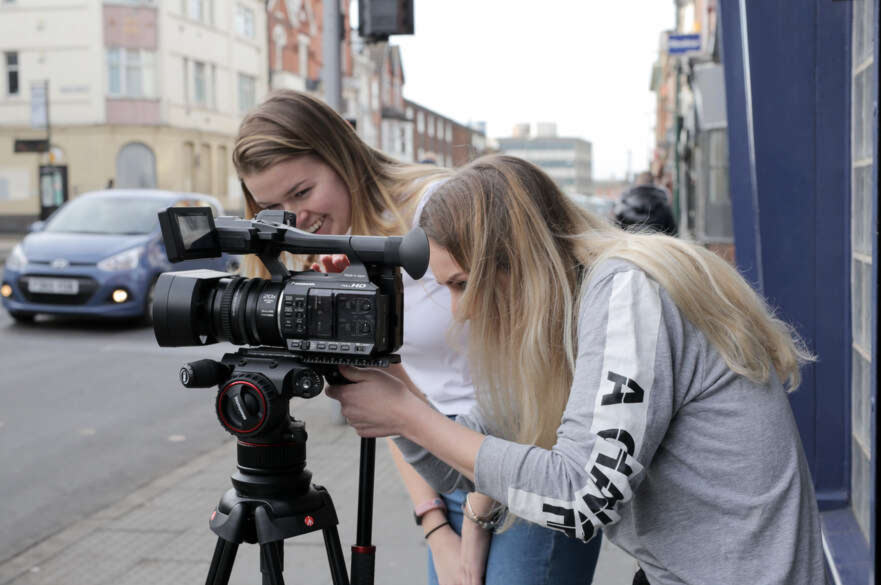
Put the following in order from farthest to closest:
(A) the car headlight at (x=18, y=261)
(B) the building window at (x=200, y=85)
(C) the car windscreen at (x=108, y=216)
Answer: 1. (B) the building window at (x=200, y=85)
2. (C) the car windscreen at (x=108, y=216)
3. (A) the car headlight at (x=18, y=261)

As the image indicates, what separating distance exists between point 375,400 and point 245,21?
137 ft

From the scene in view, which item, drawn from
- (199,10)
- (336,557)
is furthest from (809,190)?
(199,10)

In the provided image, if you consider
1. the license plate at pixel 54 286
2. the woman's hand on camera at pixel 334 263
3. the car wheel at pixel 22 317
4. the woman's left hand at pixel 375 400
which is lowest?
the car wheel at pixel 22 317

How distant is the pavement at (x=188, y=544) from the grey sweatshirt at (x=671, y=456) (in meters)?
2.22

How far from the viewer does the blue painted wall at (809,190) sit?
125 inches

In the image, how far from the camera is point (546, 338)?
1627 mm

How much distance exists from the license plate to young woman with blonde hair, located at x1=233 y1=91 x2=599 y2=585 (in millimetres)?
7915

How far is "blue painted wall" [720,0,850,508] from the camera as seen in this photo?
317 cm

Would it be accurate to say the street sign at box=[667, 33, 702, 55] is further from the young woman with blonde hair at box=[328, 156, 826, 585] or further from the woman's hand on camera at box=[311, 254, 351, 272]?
the young woman with blonde hair at box=[328, 156, 826, 585]

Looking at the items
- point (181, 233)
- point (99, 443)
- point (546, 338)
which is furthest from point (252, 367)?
point (99, 443)

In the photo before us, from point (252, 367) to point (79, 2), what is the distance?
35.0 metres

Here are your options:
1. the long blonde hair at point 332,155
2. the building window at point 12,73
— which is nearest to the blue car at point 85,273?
the long blonde hair at point 332,155

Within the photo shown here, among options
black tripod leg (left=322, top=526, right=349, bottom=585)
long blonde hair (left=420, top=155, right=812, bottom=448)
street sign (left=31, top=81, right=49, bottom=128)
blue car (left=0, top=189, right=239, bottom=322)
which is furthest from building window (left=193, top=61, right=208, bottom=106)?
long blonde hair (left=420, top=155, right=812, bottom=448)

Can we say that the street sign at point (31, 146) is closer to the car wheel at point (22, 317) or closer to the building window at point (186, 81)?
the building window at point (186, 81)
